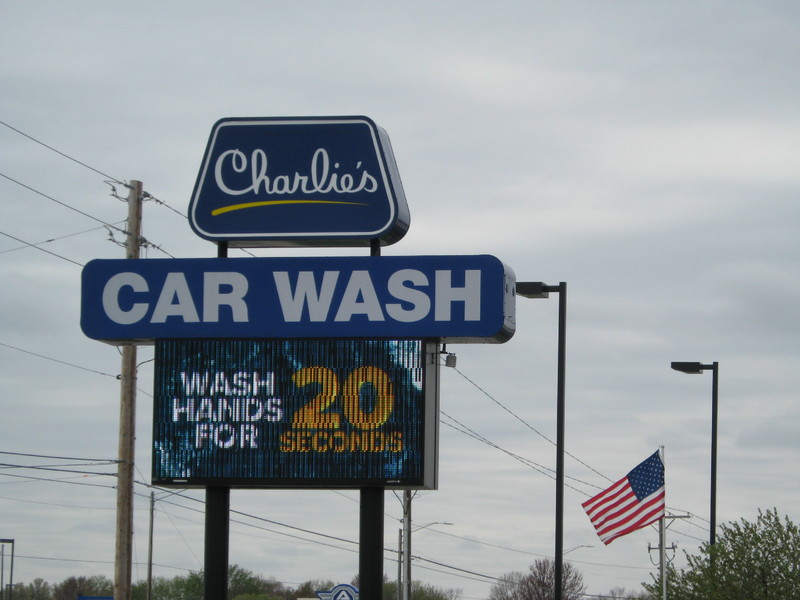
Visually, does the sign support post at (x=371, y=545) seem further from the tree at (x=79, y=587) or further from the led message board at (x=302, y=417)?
the tree at (x=79, y=587)

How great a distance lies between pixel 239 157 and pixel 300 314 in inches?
93.5

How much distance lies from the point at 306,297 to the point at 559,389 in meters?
6.93

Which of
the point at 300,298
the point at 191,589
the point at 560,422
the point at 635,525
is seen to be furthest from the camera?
the point at 191,589

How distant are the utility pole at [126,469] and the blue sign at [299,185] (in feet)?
46.0

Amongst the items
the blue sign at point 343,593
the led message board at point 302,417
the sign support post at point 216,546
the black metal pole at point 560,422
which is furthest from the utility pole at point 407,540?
the led message board at point 302,417

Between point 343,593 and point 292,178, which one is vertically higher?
point 292,178

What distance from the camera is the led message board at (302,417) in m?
16.2

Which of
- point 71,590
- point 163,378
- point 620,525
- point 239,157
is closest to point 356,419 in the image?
point 163,378

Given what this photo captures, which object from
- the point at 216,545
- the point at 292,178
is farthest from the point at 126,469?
the point at 292,178

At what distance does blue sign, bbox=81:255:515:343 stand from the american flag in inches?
394

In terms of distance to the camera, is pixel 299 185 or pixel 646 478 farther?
pixel 646 478

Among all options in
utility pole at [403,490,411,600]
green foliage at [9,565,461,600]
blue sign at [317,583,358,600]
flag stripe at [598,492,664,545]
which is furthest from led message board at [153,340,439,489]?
green foliage at [9,565,461,600]

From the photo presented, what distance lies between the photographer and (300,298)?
17.2 metres

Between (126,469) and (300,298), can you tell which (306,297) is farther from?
(126,469)
